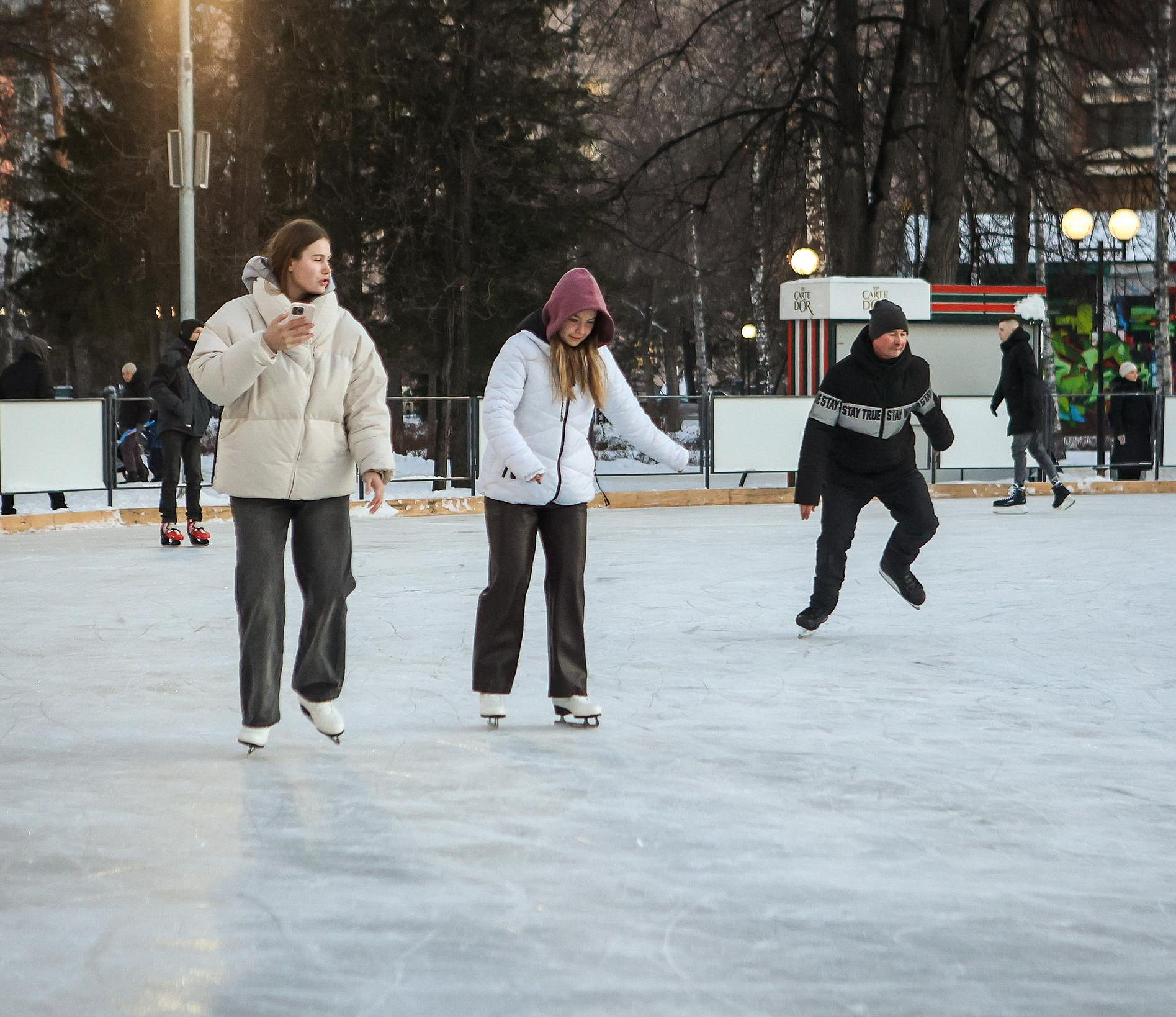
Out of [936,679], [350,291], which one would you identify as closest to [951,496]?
[350,291]

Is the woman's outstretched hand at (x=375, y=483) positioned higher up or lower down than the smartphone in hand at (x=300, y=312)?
lower down

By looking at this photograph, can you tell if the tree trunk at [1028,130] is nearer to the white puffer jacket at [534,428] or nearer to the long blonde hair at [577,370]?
the long blonde hair at [577,370]

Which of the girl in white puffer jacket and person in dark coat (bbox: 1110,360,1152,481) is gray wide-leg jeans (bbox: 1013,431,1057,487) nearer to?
person in dark coat (bbox: 1110,360,1152,481)

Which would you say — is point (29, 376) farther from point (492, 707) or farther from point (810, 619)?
point (492, 707)

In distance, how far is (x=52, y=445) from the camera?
50.2ft

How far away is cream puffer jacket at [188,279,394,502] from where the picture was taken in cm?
512

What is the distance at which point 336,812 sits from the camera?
15.1 feet

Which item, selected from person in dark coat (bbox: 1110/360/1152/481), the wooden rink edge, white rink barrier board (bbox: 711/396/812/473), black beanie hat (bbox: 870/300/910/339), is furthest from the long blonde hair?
person in dark coat (bbox: 1110/360/1152/481)

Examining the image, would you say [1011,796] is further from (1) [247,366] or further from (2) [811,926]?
(1) [247,366]

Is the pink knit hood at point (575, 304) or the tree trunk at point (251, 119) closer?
the pink knit hood at point (575, 304)

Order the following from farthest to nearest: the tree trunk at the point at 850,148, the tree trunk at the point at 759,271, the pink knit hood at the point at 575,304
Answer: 1. the tree trunk at the point at 759,271
2. the tree trunk at the point at 850,148
3. the pink knit hood at the point at 575,304

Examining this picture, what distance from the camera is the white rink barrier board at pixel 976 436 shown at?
19.3 meters

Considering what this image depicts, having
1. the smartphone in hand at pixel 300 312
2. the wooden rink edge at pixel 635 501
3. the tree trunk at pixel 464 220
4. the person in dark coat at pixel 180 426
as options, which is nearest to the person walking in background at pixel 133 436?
the wooden rink edge at pixel 635 501

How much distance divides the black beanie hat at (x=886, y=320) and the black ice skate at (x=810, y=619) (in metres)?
1.30
